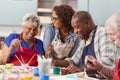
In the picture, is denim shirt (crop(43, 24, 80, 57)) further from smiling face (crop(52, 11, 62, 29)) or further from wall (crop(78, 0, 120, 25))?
wall (crop(78, 0, 120, 25))

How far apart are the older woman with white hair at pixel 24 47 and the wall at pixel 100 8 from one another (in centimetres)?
71

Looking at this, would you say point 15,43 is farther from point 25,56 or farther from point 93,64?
point 93,64

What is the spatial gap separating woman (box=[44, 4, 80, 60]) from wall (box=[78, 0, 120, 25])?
15.1 inches

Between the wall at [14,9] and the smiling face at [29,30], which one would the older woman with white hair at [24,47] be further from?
the wall at [14,9]

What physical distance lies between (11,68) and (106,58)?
68 centimetres

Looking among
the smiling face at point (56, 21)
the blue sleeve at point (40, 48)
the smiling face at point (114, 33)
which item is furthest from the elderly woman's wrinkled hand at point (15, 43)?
the smiling face at point (114, 33)

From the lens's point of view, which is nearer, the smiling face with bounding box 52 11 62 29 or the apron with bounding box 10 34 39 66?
the apron with bounding box 10 34 39 66

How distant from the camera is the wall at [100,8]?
2.89m

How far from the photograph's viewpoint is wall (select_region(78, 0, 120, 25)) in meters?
2.89

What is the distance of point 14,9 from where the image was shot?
3.02m

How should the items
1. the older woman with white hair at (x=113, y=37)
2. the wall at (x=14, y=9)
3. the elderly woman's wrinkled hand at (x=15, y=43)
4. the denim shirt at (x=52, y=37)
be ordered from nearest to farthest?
the older woman with white hair at (x=113, y=37), the elderly woman's wrinkled hand at (x=15, y=43), the denim shirt at (x=52, y=37), the wall at (x=14, y=9)

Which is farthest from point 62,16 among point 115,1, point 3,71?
point 3,71

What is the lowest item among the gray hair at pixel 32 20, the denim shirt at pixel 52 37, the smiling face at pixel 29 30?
the denim shirt at pixel 52 37

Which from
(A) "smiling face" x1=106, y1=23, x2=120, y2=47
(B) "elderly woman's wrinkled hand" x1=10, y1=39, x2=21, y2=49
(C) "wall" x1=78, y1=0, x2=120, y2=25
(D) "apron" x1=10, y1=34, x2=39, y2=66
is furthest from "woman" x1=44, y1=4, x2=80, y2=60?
(A) "smiling face" x1=106, y1=23, x2=120, y2=47
